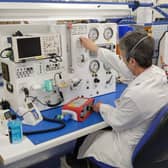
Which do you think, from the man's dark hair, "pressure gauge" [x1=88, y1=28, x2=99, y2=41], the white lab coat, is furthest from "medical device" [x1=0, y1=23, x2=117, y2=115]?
the man's dark hair

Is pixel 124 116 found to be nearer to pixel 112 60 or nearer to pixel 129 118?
pixel 129 118

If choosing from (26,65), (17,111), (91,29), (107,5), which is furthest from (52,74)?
(107,5)

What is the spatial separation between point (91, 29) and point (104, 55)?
0.77ft

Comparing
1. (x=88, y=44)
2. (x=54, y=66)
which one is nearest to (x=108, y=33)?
(x=88, y=44)

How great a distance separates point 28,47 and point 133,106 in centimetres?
78

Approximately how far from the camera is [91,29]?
73.7 inches


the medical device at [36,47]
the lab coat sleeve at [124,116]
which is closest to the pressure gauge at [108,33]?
the medical device at [36,47]

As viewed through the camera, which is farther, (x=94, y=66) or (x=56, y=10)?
(x=94, y=66)

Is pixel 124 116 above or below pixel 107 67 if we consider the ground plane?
below

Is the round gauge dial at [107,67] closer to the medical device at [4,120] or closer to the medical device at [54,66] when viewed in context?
the medical device at [54,66]

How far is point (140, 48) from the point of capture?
136cm

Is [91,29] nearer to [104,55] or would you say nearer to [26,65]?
[104,55]

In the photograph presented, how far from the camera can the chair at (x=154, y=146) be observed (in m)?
1.21

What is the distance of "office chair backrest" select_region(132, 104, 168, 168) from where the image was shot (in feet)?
3.97
